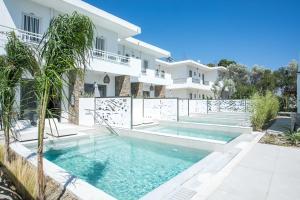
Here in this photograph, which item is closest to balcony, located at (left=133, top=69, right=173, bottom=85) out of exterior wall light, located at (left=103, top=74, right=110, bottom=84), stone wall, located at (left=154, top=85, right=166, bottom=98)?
stone wall, located at (left=154, top=85, right=166, bottom=98)

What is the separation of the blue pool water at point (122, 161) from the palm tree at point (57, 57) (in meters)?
2.53

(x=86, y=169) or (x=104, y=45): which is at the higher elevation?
(x=104, y=45)

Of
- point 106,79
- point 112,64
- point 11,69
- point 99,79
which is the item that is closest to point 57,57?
point 11,69

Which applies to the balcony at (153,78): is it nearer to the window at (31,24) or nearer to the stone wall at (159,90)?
the stone wall at (159,90)

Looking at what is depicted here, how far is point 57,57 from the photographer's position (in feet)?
12.0

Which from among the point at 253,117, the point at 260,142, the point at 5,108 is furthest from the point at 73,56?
the point at 253,117

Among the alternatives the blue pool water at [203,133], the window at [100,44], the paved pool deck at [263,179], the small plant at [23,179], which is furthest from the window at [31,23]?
the paved pool deck at [263,179]

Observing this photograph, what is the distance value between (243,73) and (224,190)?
46347 mm

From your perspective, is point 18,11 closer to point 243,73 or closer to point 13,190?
point 13,190

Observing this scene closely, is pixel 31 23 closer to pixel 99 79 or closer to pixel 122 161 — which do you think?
pixel 99 79

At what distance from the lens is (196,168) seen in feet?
19.4

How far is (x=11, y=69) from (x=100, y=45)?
1441cm

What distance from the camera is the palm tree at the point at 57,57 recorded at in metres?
3.53

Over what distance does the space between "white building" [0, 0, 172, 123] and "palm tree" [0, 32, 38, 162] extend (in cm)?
298
